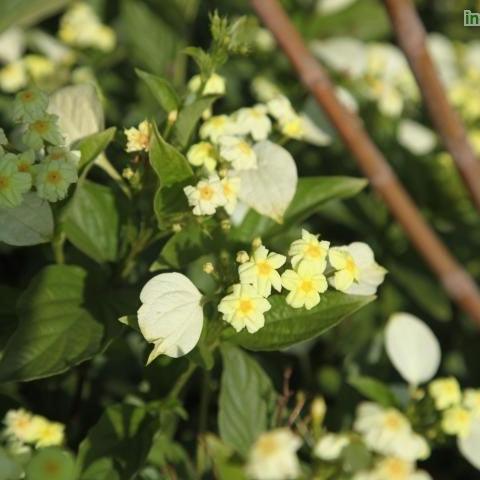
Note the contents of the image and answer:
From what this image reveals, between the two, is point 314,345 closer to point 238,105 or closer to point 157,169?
point 238,105

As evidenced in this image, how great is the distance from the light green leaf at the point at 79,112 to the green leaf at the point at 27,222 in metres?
0.10

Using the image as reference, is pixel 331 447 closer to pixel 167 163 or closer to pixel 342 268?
pixel 342 268

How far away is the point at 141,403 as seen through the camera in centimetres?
102

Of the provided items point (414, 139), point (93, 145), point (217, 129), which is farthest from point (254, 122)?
point (414, 139)

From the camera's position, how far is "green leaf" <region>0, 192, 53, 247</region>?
868 mm

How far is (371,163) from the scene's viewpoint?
3.71 feet

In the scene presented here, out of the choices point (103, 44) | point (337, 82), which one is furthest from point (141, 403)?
point (337, 82)

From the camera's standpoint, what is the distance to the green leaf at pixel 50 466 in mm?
793

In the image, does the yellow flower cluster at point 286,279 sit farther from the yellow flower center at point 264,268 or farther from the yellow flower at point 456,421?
the yellow flower at point 456,421

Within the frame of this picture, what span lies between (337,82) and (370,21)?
0.88 ft

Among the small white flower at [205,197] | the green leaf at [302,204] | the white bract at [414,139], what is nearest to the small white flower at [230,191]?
the small white flower at [205,197]

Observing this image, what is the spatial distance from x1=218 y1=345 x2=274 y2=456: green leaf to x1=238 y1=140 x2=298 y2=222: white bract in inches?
5.5

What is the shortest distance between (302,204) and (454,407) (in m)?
0.24

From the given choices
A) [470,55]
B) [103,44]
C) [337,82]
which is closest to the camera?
[103,44]
